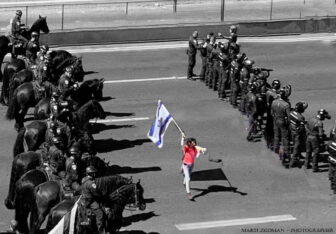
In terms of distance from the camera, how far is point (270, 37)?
147 feet

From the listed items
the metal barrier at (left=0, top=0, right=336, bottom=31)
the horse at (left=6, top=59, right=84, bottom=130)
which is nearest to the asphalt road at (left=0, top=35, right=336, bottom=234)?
the horse at (left=6, top=59, right=84, bottom=130)

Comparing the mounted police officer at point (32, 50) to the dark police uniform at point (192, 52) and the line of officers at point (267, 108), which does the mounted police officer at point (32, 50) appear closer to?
the dark police uniform at point (192, 52)

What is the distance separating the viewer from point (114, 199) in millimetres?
22078

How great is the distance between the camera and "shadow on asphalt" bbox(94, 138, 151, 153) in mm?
30891

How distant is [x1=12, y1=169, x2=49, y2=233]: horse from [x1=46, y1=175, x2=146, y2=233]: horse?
6.07 feet

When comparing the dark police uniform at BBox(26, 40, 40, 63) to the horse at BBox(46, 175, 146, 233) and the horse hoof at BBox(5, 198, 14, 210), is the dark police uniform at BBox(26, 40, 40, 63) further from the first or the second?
the horse at BBox(46, 175, 146, 233)

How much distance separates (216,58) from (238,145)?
5480 mm

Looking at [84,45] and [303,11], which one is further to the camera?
[303,11]

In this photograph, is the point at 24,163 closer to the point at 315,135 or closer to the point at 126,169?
the point at 126,169

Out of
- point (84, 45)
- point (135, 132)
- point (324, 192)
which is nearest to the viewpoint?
point (324, 192)

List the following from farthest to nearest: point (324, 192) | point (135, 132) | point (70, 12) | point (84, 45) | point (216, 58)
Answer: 1. point (70, 12)
2. point (84, 45)
3. point (216, 58)
4. point (135, 132)
5. point (324, 192)

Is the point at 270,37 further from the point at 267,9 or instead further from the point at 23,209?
the point at 23,209

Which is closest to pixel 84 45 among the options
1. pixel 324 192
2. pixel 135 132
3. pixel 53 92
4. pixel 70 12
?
pixel 70 12

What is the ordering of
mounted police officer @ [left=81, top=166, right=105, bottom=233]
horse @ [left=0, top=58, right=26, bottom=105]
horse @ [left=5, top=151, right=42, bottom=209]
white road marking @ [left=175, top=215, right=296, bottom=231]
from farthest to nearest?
horse @ [left=0, top=58, right=26, bottom=105]
white road marking @ [left=175, top=215, right=296, bottom=231]
horse @ [left=5, top=151, right=42, bottom=209]
mounted police officer @ [left=81, top=166, right=105, bottom=233]
